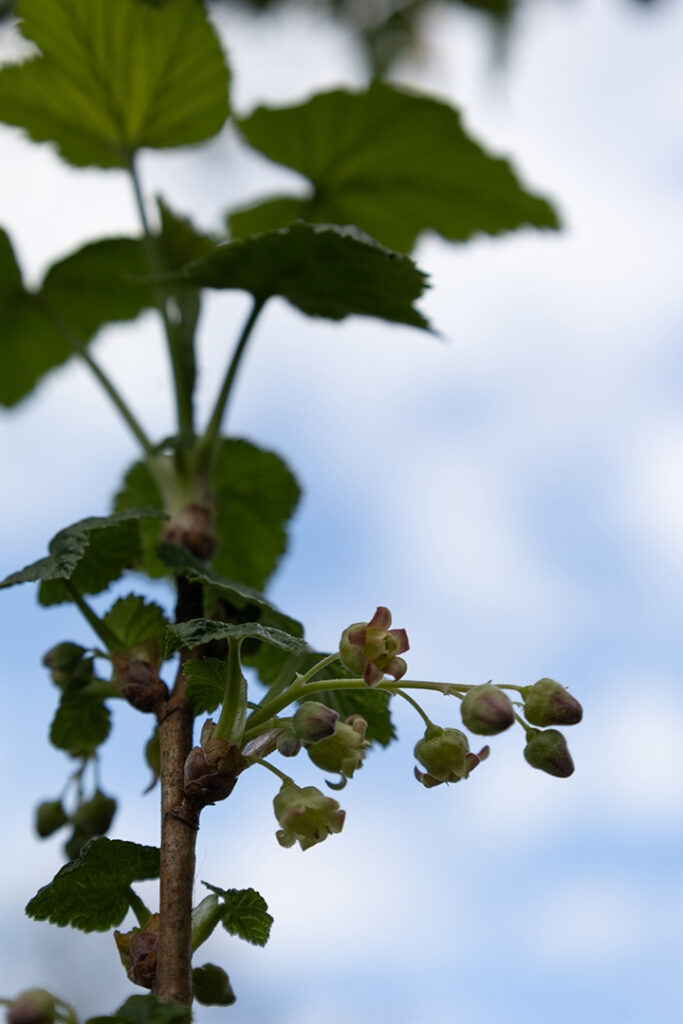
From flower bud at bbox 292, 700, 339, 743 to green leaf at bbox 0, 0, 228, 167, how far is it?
0.80 m

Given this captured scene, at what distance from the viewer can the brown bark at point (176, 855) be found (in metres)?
0.65

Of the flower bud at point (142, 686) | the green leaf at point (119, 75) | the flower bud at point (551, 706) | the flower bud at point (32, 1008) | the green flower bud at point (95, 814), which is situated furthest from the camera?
the green leaf at point (119, 75)

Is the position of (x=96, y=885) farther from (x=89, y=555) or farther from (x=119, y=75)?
(x=119, y=75)

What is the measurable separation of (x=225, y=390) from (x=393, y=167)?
0.46 m

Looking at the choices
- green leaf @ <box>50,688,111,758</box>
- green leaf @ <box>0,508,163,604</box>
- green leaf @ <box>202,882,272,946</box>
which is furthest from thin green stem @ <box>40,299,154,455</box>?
green leaf @ <box>202,882,272,946</box>

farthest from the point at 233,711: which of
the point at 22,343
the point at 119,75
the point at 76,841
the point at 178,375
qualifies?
the point at 22,343

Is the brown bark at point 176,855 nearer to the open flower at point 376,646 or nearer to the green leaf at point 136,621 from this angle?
the green leaf at point 136,621

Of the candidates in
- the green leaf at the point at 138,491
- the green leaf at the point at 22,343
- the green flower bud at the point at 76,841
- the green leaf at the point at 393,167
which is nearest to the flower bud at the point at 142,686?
the green flower bud at the point at 76,841

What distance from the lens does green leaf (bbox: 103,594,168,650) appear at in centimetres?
85

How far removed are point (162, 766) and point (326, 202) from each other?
34.5 inches

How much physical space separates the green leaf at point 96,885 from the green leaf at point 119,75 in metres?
0.83

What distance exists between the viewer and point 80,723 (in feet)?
2.91

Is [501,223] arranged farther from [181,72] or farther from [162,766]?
[162,766]

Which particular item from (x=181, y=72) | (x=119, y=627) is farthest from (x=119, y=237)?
(x=119, y=627)
